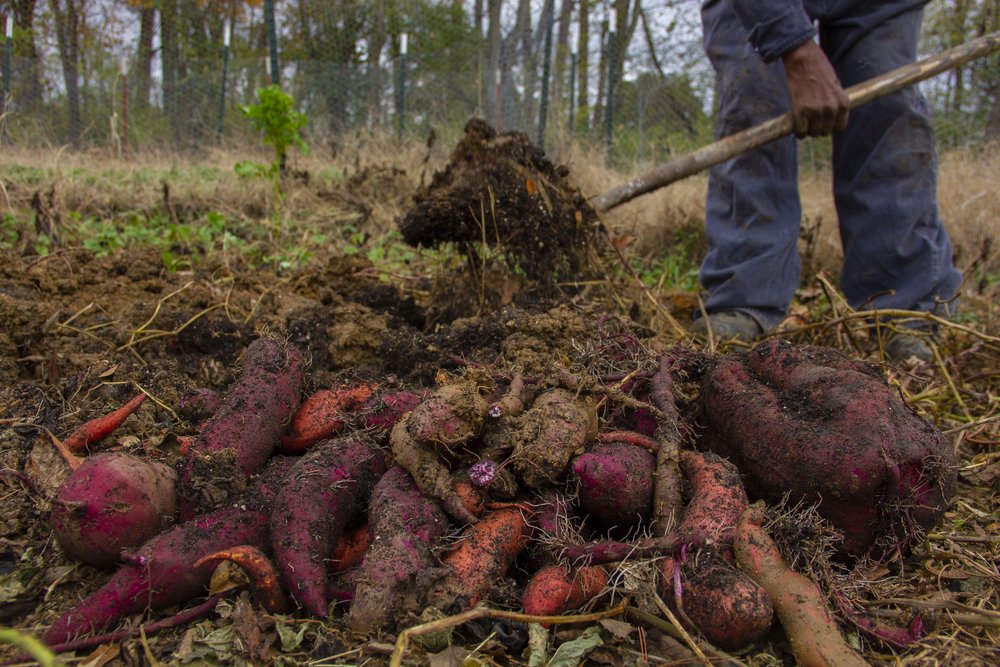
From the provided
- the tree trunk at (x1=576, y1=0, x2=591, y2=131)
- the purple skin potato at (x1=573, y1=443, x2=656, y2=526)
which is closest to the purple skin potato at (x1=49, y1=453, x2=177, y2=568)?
the purple skin potato at (x1=573, y1=443, x2=656, y2=526)

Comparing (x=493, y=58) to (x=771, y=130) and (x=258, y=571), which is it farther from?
(x=258, y=571)

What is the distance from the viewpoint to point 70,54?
10.5 meters

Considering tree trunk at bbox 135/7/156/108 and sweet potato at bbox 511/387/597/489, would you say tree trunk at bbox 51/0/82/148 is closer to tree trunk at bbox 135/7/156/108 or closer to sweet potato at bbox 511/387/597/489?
tree trunk at bbox 135/7/156/108

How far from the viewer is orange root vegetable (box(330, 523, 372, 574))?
141 cm

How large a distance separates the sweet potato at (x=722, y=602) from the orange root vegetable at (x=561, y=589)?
14 centimetres

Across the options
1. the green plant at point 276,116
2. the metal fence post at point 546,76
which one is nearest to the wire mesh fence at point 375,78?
the metal fence post at point 546,76

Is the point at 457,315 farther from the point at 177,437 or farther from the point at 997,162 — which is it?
the point at 997,162

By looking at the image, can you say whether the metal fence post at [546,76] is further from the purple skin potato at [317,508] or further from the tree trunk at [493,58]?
the purple skin potato at [317,508]

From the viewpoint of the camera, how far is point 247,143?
9.87 metres

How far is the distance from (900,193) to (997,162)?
530cm

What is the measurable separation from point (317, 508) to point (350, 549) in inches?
5.3

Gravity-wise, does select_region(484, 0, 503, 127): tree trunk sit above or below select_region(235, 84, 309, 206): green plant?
above

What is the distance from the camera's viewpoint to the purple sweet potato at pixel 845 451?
4.54 ft

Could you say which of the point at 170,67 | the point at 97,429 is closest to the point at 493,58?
the point at 170,67
